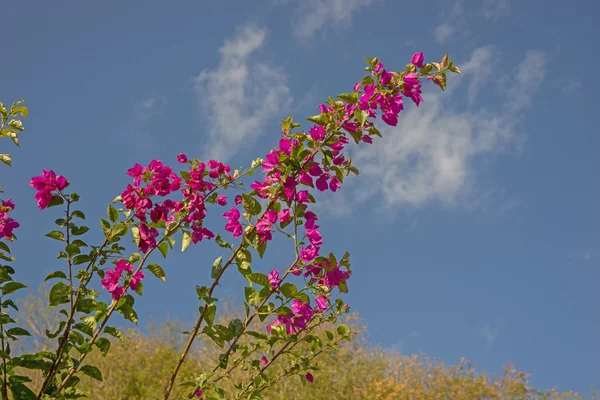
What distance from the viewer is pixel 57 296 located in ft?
9.26

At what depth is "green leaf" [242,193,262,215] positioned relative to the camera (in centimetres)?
289

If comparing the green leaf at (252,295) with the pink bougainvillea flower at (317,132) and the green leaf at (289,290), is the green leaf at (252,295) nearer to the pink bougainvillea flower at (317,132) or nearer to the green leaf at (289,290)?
the green leaf at (289,290)

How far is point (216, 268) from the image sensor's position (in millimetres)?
2943

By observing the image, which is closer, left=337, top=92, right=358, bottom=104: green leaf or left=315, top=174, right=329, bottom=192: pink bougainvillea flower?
left=337, top=92, right=358, bottom=104: green leaf

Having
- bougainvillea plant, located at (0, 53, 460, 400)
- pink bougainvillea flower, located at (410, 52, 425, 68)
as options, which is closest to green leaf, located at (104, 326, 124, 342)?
bougainvillea plant, located at (0, 53, 460, 400)

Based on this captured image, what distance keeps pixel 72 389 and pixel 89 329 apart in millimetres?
334

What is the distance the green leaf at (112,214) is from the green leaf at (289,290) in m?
0.89

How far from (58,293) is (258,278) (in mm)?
974

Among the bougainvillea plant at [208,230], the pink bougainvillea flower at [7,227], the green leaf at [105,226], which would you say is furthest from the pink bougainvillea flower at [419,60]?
the pink bougainvillea flower at [7,227]

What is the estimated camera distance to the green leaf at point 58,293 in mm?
2805

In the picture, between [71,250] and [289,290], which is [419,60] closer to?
[289,290]

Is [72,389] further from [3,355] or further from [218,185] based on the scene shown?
[218,185]

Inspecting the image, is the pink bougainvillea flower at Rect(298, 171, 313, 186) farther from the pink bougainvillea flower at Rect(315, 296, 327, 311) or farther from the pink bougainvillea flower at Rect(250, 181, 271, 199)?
the pink bougainvillea flower at Rect(315, 296, 327, 311)

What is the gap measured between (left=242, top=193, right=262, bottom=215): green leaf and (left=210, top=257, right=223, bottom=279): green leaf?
306 mm
